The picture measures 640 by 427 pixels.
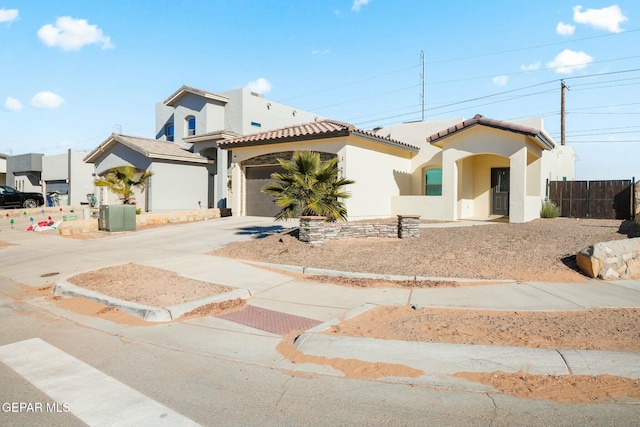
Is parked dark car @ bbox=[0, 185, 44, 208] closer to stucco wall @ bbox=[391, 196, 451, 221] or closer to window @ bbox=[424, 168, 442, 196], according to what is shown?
stucco wall @ bbox=[391, 196, 451, 221]

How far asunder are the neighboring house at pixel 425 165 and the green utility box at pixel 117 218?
578 centimetres

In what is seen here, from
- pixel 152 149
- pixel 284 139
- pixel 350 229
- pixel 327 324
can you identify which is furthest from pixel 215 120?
pixel 327 324

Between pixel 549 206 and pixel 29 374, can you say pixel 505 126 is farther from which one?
pixel 29 374

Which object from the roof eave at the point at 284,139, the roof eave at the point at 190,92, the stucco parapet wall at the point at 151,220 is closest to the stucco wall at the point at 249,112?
the roof eave at the point at 190,92

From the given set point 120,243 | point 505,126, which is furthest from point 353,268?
point 505,126

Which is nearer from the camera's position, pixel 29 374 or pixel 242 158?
pixel 29 374

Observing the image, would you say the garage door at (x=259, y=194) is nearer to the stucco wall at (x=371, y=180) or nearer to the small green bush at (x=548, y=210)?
the stucco wall at (x=371, y=180)

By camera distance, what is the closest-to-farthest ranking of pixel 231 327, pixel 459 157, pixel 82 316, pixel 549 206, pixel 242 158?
1. pixel 231 327
2. pixel 82 316
3. pixel 459 157
4. pixel 549 206
5. pixel 242 158

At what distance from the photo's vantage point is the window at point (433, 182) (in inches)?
851

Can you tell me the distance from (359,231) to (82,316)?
7.96 metres

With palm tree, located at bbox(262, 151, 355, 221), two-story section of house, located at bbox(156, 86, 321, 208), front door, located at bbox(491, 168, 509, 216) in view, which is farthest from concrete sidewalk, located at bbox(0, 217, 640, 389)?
two-story section of house, located at bbox(156, 86, 321, 208)

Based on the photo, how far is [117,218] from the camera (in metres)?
17.1

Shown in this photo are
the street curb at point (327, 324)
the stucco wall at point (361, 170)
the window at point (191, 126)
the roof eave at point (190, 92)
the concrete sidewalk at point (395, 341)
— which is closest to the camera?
the concrete sidewalk at point (395, 341)

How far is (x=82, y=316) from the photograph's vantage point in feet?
21.9
